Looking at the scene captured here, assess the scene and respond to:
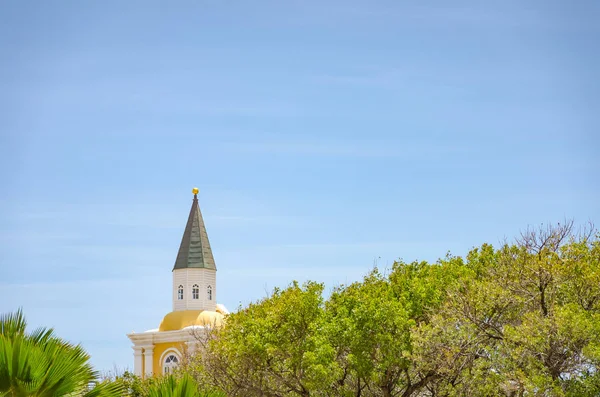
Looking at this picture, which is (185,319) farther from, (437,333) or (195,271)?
(437,333)

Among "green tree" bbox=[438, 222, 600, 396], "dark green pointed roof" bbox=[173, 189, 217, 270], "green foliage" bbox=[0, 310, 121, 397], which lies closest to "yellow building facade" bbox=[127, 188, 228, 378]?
"dark green pointed roof" bbox=[173, 189, 217, 270]

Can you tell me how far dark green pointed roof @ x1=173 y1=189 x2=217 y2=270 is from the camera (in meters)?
82.7

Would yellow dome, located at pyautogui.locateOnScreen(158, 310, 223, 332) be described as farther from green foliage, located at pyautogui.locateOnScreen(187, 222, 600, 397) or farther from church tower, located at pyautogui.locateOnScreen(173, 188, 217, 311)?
green foliage, located at pyautogui.locateOnScreen(187, 222, 600, 397)

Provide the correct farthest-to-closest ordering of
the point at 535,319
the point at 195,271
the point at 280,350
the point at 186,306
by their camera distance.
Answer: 1. the point at 195,271
2. the point at 186,306
3. the point at 280,350
4. the point at 535,319

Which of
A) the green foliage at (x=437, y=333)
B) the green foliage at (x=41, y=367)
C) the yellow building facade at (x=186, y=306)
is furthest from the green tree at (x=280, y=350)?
the yellow building facade at (x=186, y=306)

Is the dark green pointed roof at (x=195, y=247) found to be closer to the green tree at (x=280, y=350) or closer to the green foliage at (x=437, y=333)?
the green foliage at (x=437, y=333)

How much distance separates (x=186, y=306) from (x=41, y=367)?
215ft

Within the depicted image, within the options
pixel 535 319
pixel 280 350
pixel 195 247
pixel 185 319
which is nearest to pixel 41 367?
pixel 535 319

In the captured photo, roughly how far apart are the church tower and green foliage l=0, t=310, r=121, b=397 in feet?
210

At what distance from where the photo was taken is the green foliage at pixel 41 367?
1622 cm

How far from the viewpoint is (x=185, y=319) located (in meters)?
80.3

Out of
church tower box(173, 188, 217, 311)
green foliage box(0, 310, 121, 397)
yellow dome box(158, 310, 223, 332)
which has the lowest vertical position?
green foliage box(0, 310, 121, 397)

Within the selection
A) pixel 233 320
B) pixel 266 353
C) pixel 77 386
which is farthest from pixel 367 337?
pixel 77 386

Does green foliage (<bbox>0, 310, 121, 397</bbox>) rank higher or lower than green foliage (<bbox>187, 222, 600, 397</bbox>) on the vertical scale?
lower
